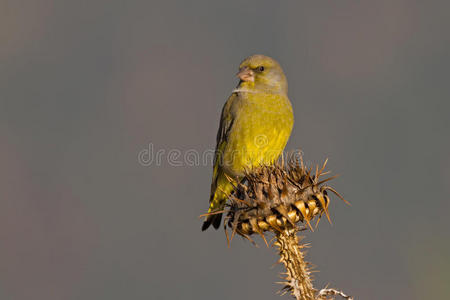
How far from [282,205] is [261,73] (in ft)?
11.7

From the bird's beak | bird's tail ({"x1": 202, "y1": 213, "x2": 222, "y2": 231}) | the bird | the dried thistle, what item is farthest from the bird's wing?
the dried thistle

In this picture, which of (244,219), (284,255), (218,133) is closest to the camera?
(284,255)

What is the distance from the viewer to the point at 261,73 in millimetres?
7387

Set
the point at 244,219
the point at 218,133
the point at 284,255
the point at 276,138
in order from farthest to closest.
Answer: the point at 218,133, the point at 276,138, the point at 244,219, the point at 284,255

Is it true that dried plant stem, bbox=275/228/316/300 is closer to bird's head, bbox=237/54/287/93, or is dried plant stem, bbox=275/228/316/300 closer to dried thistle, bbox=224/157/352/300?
dried thistle, bbox=224/157/352/300

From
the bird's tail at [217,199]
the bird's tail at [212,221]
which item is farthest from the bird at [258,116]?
the bird's tail at [212,221]

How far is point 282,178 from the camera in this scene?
439 centimetres

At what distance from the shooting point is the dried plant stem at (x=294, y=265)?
378 centimetres

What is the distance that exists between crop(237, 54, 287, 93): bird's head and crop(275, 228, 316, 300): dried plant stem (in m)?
3.63

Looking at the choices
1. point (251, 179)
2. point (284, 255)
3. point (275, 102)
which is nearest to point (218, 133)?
point (275, 102)

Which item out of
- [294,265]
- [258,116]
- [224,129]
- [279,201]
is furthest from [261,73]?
[294,265]

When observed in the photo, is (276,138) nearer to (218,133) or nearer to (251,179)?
(218,133)

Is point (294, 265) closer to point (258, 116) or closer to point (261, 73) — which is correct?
point (258, 116)

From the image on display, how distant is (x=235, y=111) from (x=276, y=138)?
82 centimetres
